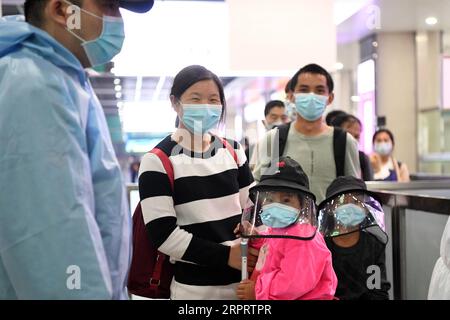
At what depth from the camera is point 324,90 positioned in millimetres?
2652

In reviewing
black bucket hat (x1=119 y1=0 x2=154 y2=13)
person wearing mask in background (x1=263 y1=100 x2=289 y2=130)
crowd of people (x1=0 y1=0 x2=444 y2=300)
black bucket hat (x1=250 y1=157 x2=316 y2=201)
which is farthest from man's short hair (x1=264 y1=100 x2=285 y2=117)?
black bucket hat (x1=119 y1=0 x2=154 y2=13)

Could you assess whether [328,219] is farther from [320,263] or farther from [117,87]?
[117,87]

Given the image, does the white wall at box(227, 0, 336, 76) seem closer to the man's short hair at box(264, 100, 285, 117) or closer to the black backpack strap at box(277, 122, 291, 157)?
the man's short hair at box(264, 100, 285, 117)

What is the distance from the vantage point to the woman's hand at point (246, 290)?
176 cm

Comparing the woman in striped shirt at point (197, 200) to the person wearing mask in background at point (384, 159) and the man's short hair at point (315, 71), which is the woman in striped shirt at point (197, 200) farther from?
the person wearing mask in background at point (384, 159)

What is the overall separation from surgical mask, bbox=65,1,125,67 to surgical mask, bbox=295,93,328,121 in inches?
56.5

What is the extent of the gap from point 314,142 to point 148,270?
107 centimetres

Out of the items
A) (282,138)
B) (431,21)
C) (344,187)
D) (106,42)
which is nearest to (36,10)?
(106,42)

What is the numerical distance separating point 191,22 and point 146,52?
0.49 metres

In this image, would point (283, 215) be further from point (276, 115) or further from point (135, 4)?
point (276, 115)

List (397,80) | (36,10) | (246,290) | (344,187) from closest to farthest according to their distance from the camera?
(36,10) < (246,290) < (344,187) < (397,80)

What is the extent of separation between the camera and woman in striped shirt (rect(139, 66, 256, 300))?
1733 millimetres

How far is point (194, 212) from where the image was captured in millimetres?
1780

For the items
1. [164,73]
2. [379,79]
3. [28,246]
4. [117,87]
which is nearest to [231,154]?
[28,246]
